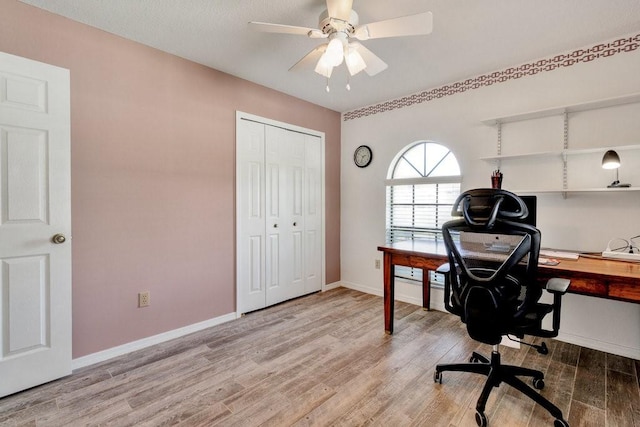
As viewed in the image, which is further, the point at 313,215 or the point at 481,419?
the point at 313,215

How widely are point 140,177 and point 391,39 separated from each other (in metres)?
2.24

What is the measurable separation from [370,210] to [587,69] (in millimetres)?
2363

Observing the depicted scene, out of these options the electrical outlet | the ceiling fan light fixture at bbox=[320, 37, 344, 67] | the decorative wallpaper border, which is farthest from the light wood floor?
the decorative wallpaper border

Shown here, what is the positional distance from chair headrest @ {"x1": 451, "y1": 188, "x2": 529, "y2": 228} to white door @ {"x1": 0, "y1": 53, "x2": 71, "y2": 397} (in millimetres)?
2533

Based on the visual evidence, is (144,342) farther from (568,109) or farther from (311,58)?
(568,109)

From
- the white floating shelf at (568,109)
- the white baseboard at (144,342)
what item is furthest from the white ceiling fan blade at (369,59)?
the white baseboard at (144,342)

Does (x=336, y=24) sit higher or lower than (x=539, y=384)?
higher

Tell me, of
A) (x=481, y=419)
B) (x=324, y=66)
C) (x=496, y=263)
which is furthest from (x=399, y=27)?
(x=481, y=419)

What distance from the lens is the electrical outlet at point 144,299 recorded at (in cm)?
244

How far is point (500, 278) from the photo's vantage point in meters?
1.61

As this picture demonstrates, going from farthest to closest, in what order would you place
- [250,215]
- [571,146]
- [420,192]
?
[420,192], [250,215], [571,146]

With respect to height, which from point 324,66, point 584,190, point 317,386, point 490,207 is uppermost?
point 324,66

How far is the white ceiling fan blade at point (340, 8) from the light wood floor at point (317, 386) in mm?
2205

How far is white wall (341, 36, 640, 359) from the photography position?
7.46 feet
